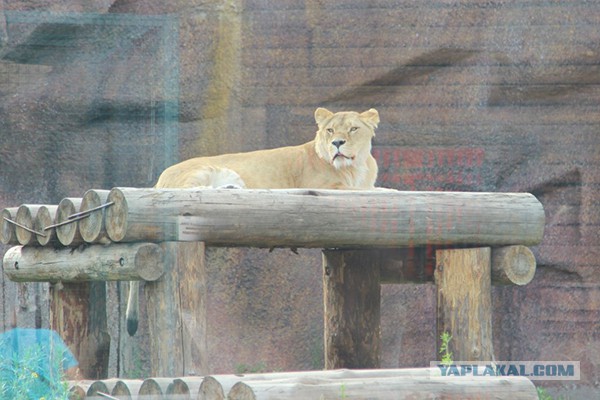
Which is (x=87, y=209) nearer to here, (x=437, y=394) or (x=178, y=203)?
(x=178, y=203)

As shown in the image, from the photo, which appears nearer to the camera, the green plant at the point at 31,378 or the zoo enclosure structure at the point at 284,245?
the zoo enclosure structure at the point at 284,245

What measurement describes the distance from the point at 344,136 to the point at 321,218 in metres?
1.56

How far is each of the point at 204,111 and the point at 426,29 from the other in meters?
1.45

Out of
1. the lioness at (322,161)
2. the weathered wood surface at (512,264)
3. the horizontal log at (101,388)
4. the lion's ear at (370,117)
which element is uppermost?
the lion's ear at (370,117)

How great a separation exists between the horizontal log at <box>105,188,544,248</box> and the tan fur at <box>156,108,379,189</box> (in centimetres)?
126

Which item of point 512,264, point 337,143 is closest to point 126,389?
point 512,264

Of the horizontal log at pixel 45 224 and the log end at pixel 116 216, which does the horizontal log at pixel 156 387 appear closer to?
the log end at pixel 116 216

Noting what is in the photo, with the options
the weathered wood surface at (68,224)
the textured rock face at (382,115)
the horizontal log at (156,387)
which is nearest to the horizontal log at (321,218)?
the weathered wood surface at (68,224)

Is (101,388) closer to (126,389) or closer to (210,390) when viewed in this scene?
(126,389)

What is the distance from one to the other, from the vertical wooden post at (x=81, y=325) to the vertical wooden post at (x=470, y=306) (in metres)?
1.64

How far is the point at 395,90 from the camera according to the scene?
7207 mm

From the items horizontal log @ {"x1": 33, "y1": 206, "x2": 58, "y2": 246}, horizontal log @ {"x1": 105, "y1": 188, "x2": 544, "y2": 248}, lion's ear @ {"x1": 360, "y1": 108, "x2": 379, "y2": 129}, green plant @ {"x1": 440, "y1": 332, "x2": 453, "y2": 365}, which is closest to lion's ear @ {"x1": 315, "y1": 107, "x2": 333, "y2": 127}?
lion's ear @ {"x1": 360, "y1": 108, "x2": 379, "y2": 129}

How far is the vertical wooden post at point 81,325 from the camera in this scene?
5.41 meters

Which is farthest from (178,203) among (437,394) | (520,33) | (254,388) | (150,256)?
(520,33)
